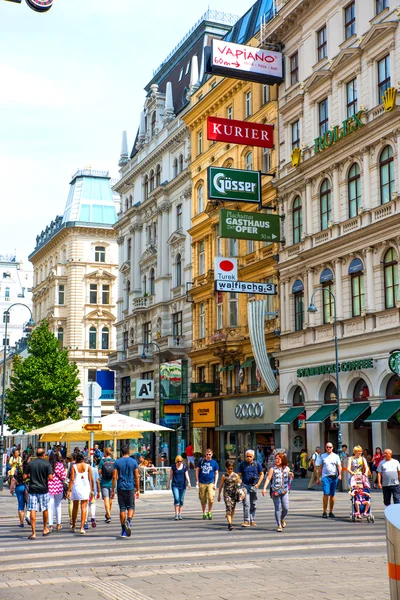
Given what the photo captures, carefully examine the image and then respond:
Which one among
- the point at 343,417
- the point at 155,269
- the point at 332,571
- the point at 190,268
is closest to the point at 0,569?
the point at 332,571

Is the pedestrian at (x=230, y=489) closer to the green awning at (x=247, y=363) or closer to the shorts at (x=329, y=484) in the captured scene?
the shorts at (x=329, y=484)

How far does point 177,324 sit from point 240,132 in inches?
739

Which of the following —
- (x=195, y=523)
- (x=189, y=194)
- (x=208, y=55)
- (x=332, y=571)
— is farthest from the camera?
(x=189, y=194)

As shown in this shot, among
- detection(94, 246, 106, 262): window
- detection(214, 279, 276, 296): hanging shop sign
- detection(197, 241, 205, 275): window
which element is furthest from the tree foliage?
detection(214, 279, 276, 296): hanging shop sign

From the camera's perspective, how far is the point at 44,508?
1933 centimetres

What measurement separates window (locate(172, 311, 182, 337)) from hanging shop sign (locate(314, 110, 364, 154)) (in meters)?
21.5

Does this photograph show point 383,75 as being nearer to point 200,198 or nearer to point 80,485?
point 200,198

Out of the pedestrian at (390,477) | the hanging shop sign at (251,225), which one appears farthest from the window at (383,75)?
the pedestrian at (390,477)

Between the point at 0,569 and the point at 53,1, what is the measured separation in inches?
442

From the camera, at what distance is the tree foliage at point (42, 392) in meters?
Result: 67.9

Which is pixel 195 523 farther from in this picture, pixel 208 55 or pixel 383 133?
pixel 208 55

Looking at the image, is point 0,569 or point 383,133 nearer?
point 0,569

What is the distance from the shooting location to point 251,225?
43625 millimetres

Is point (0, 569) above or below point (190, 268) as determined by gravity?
below
